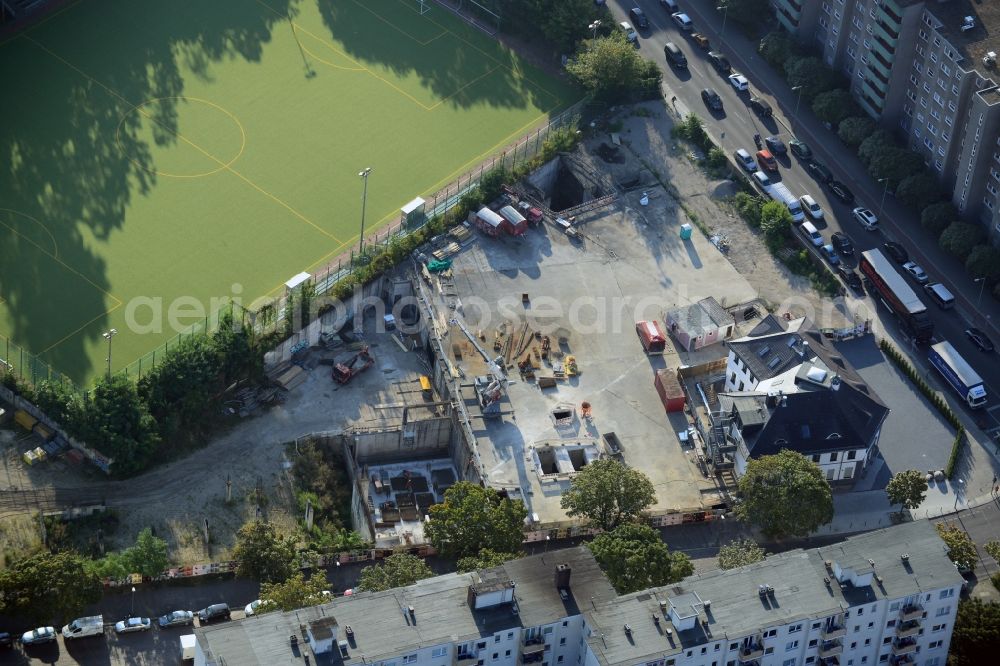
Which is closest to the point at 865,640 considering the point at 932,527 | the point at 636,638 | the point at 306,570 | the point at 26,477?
the point at 932,527

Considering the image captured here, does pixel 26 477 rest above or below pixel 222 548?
above

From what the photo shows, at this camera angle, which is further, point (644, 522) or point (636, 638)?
point (644, 522)

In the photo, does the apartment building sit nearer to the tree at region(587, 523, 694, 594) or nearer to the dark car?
the tree at region(587, 523, 694, 594)

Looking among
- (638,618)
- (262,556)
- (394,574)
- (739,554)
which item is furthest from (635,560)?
(262,556)

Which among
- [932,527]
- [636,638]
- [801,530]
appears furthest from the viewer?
[801,530]

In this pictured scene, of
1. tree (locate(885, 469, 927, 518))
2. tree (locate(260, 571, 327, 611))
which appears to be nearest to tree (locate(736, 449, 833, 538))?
tree (locate(885, 469, 927, 518))

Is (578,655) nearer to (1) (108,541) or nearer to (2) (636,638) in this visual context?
(2) (636,638)
